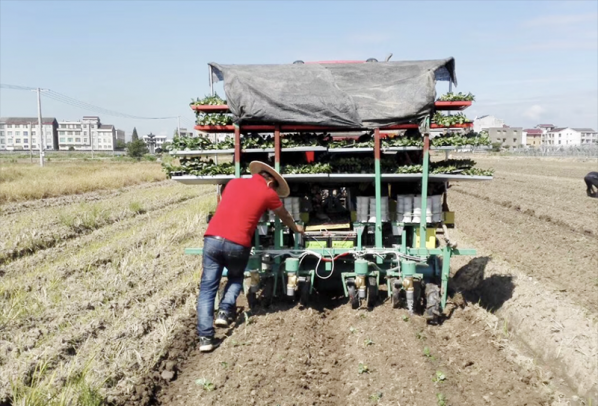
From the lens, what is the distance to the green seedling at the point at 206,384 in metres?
5.51

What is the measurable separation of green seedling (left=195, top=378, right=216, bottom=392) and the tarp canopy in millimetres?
3475

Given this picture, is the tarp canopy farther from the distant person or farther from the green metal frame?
the distant person

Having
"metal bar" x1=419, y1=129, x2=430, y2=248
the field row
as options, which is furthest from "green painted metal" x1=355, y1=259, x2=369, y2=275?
the field row

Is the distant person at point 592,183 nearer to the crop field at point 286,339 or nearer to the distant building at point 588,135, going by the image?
the crop field at point 286,339

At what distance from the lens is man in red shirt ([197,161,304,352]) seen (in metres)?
6.83

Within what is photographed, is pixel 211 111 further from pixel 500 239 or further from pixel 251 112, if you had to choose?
pixel 500 239

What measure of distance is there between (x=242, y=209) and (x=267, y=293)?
1873 millimetres

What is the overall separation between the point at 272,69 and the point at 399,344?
413cm

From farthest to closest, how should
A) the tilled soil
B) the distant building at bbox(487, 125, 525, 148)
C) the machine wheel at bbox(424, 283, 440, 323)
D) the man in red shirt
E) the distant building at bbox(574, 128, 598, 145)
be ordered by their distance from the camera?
1. the distant building at bbox(574, 128, 598, 145)
2. the distant building at bbox(487, 125, 525, 148)
3. the machine wheel at bbox(424, 283, 440, 323)
4. the man in red shirt
5. the tilled soil

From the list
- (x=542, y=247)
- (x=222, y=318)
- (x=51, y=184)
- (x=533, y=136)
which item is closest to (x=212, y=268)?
A: (x=222, y=318)

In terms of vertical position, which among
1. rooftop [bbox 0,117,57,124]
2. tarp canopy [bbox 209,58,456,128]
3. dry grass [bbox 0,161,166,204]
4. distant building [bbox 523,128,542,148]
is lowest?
dry grass [bbox 0,161,166,204]

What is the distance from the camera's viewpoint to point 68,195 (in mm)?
25375

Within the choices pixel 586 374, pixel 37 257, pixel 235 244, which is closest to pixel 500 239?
pixel 586 374

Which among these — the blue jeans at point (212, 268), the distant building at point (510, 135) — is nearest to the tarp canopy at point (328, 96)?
the blue jeans at point (212, 268)
